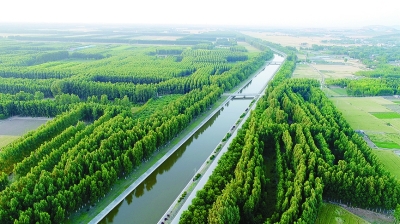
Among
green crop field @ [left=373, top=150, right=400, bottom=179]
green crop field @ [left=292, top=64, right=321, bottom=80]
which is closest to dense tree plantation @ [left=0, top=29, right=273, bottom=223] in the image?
green crop field @ [left=292, top=64, right=321, bottom=80]

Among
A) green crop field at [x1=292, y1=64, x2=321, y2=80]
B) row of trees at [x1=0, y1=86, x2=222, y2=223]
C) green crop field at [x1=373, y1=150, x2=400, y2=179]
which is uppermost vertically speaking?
row of trees at [x1=0, y1=86, x2=222, y2=223]

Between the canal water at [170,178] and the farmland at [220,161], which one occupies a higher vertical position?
the farmland at [220,161]

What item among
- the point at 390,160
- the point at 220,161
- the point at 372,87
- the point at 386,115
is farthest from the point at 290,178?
the point at 372,87

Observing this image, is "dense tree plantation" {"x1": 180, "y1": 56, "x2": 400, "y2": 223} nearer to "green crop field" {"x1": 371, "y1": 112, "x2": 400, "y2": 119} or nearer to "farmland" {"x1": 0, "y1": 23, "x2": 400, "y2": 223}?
"farmland" {"x1": 0, "y1": 23, "x2": 400, "y2": 223}

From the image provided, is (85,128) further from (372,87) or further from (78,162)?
(372,87)

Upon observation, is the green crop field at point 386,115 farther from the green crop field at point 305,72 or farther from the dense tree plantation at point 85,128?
the green crop field at point 305,72

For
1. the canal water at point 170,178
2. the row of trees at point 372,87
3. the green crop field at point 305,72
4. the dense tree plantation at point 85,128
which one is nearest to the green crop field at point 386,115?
the row of trees at point 372,87
